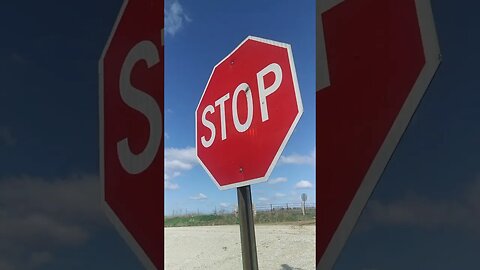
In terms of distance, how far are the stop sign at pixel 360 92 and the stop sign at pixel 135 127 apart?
38 cm

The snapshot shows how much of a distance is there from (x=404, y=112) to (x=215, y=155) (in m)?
1.02

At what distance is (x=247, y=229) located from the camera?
4.35ft

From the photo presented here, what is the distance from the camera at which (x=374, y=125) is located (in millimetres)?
537

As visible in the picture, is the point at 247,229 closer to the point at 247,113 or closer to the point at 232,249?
the point at 247,113

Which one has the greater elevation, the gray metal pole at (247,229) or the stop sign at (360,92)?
the stop sign at (360,92)

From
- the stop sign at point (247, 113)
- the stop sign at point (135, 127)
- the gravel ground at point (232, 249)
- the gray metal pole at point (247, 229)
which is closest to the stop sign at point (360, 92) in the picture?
the stop sign at point (135, 127)

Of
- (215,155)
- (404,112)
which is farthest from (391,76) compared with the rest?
(215,155)

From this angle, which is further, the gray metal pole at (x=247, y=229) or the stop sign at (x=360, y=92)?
the gray metal pole at (x=247, y=229)

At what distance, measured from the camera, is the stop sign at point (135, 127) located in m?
0.80

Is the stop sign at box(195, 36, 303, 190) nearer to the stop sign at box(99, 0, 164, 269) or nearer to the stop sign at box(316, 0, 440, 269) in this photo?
the stop sign at box(99, 0, 164, 269)

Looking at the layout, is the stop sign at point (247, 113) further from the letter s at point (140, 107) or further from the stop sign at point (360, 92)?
the stop sign at point (360, 92)

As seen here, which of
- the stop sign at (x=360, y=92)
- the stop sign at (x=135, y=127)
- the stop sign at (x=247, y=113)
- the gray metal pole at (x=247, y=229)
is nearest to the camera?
the stop sign at (x=360, y=92)

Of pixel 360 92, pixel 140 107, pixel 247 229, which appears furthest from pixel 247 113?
pixel 360 92

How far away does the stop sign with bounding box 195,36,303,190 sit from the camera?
3.93 feet
